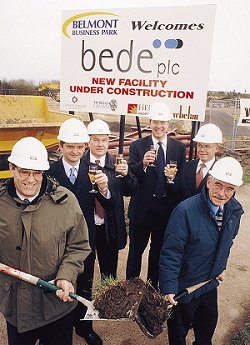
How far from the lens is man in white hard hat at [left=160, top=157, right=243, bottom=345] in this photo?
2484 millimetres

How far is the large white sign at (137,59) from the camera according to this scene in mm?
4906

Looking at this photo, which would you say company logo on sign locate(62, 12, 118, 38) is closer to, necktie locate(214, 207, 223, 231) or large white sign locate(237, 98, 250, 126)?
necktie locate(214, 207, 223, 231)

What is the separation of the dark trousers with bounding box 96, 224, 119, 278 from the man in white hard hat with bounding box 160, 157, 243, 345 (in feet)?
3.12

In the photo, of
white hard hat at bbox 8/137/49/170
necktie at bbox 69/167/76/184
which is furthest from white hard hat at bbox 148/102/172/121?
white hard hat at bbox 8/137/49/170

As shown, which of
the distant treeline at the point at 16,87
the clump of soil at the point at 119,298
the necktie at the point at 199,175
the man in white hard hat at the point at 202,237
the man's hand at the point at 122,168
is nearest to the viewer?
the clump of soil at the point at 119,298

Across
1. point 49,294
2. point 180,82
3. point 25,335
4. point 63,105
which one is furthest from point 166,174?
point 63,105

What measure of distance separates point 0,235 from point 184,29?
4197 mm

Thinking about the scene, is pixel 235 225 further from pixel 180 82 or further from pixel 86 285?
pixel 180 82

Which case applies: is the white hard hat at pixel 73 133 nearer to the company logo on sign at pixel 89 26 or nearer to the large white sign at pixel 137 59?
the large white sign at pixel 137 59

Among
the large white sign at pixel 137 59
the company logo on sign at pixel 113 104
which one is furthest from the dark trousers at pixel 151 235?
the company logo on sign at pixel 113 104

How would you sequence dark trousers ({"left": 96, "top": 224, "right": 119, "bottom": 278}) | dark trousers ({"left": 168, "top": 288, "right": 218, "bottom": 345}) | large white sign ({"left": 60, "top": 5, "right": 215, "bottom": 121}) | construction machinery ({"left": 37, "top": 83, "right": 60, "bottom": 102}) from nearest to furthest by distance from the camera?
dark trousers ({"left": 168, "top": 288, "right": 218, "bottom": 345}) < dark trousers ({"left": 96, "top": 224, "right": 119, "bottom": 278}) < large white sign ({"left": 60, "top": 5, "right": 215, "bottom": 121}) < construction machinery ({"left": 37, "top": 83, "right": 60, "bottom": 102})

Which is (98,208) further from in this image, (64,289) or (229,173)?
(229,173)

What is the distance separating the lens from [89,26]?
5.50m

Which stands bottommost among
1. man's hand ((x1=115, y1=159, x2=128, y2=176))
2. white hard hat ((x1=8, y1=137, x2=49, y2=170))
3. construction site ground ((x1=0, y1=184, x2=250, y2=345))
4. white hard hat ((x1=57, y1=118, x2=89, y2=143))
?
construction site ground ((x1=0, y1=184, x2=250, y2=345))
